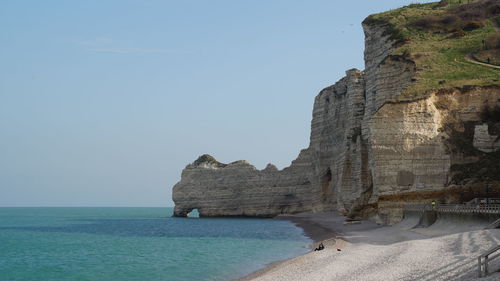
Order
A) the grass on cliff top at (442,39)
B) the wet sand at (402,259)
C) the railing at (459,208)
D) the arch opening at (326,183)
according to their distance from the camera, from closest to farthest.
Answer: the wet sand at (402,259)
the railing at (459,208)
the grass on cliff top at (442,39)
the arch opening at (326,183)

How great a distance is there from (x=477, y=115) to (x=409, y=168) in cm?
826

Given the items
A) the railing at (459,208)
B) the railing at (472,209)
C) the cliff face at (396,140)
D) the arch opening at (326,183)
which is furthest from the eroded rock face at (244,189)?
the railing at (472,209)

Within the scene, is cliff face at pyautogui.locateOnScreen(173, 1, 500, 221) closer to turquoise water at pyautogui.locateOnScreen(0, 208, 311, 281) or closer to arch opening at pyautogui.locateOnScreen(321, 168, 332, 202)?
arch opening at pyautogui.locateOnScreen(321, 168, 332, 202)

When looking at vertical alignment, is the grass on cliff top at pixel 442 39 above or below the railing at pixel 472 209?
above

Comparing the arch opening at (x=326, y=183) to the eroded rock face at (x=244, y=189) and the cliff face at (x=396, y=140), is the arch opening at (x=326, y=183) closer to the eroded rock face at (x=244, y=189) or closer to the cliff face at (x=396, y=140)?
the cliff face at (x=396, y=140)

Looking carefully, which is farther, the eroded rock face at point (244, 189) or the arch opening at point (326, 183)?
the eroded rock face at point (244, 189)

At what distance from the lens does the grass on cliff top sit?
178ft

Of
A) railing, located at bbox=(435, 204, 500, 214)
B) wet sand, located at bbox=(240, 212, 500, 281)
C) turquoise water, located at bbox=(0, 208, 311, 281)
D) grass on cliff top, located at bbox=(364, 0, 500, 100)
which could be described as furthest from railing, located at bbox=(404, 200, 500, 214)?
grass on cliff top, located at bbox=(364, 0, 500, 100)

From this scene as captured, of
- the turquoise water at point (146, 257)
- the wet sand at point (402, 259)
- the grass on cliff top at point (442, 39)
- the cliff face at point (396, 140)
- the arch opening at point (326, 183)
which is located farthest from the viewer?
the arch opening at point (326, 183)

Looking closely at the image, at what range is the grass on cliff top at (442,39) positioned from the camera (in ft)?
178

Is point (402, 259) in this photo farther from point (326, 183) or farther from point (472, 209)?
point (326, 183)

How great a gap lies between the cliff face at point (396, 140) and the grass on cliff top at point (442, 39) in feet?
3.02

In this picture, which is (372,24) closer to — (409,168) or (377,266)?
(409,168)

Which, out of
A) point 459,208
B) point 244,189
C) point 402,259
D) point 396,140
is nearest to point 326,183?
point 244,189
